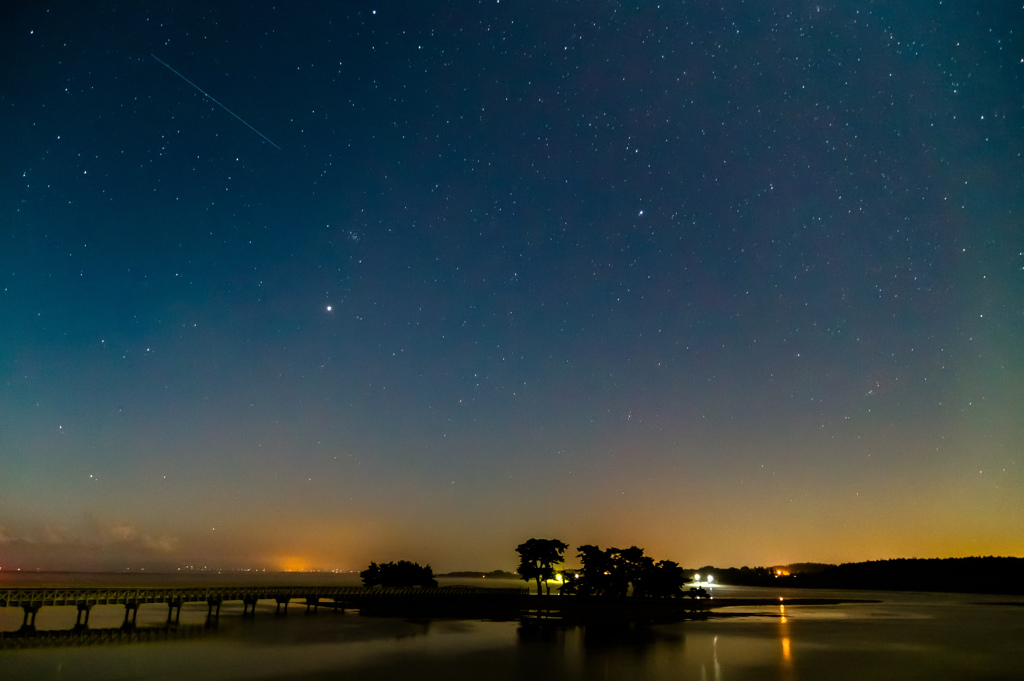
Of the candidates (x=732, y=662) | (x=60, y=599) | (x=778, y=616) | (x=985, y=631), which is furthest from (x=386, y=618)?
(x=985, y=631)

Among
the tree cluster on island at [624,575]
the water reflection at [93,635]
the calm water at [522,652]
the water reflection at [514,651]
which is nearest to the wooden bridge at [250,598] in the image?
the water reflection at [93,635]

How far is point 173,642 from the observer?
41031 millimetres

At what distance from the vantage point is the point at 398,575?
8175 centimetres

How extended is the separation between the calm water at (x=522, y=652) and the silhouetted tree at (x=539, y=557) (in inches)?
1002

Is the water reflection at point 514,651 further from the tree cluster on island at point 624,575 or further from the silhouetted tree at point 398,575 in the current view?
the silhouetted tree at point 398,575

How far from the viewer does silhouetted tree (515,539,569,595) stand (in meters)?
78.5

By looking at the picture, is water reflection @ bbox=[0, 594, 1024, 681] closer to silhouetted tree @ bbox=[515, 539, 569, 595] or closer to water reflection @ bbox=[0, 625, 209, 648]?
water reflection @ bbox=[0, 625, 209, 648]

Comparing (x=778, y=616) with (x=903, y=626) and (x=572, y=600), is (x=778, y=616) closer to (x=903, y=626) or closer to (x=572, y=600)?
(x=903, y=626)

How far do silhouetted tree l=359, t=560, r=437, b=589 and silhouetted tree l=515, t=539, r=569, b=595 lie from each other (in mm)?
13218

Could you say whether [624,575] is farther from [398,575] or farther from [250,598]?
[250,598]

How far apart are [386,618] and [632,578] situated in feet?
95.3

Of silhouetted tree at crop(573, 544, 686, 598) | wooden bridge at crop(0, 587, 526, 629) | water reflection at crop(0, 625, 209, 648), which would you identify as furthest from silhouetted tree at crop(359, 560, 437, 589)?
water reflection at crop(0, 625, 209, 648)

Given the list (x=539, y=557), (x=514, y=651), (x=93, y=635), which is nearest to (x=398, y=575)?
(x=539, y=557)

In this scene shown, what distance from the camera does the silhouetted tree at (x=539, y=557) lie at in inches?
3091
